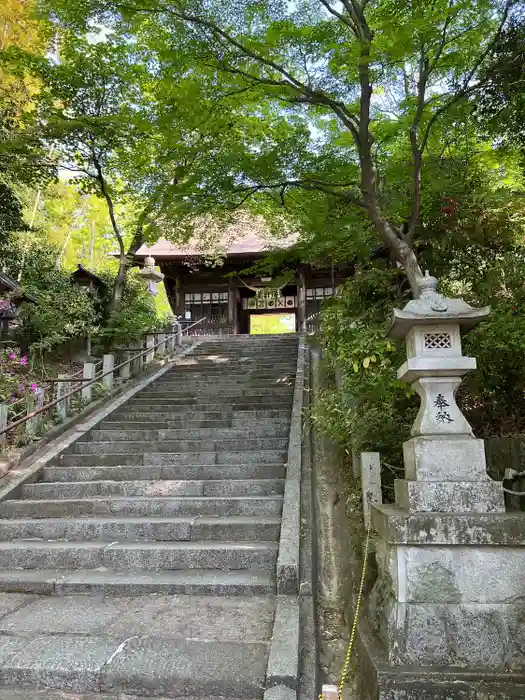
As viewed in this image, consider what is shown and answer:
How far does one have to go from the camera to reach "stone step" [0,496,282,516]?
16.5 feet

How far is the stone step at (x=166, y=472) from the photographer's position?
578 centimetres

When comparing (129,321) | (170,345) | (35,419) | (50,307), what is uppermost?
(50,307)

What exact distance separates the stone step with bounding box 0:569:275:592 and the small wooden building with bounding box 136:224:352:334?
1448cm

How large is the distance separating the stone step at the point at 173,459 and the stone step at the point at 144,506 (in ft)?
2.83

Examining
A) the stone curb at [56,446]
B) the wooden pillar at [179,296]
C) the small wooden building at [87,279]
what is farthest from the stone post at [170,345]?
the wooden pillar at [179,296]

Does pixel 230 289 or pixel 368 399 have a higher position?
pixel 230 289

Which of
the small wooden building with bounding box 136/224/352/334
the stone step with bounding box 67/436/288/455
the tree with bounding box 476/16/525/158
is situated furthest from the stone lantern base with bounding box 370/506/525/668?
the small wooden building with bounding box 136/224/352/334

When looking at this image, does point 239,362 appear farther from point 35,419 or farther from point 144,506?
point 144,506

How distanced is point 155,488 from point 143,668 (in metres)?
2.77

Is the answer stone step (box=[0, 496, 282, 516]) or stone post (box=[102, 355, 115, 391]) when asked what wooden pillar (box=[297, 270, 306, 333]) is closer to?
stone post (box=[102, 355, 115, 391])

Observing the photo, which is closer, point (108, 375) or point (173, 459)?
point (173, 459)

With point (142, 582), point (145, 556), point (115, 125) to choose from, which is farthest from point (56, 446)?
point (115, 125)

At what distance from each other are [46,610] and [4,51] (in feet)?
41.3

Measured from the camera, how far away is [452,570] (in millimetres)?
3072
